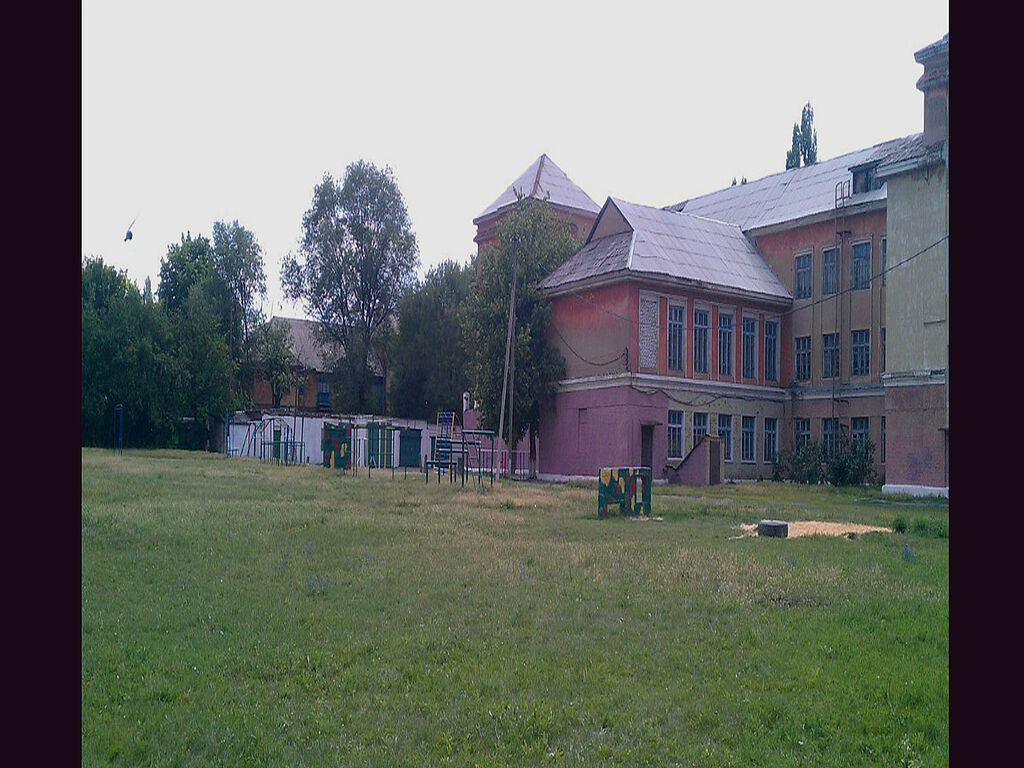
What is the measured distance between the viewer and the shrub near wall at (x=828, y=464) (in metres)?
36.6

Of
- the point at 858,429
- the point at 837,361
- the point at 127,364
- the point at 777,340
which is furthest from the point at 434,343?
the point at 858,429

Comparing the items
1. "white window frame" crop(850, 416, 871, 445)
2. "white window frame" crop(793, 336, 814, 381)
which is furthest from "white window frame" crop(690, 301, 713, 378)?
"white window frame" crop(850, 416, 871, 445)

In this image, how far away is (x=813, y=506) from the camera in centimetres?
2552

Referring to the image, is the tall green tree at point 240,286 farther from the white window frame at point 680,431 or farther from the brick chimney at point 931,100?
the brick chimney at point 931,100

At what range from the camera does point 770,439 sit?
42.3m

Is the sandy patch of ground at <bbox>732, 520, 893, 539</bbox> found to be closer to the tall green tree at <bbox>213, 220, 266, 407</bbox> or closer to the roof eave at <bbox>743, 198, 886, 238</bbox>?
the roof eave at <bbox>743, 198, 886, 238</bbox>

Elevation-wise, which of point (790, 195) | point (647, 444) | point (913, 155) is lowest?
point (647, 444)

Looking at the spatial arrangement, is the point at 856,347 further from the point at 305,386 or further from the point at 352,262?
the point at 305,386

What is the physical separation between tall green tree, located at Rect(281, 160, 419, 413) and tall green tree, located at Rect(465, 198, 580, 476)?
18.5 metres

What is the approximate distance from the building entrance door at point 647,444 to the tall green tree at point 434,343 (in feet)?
76.0

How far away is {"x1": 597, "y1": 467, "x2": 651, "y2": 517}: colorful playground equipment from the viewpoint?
2070 centimetres

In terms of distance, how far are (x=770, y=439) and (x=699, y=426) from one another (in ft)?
14.9
